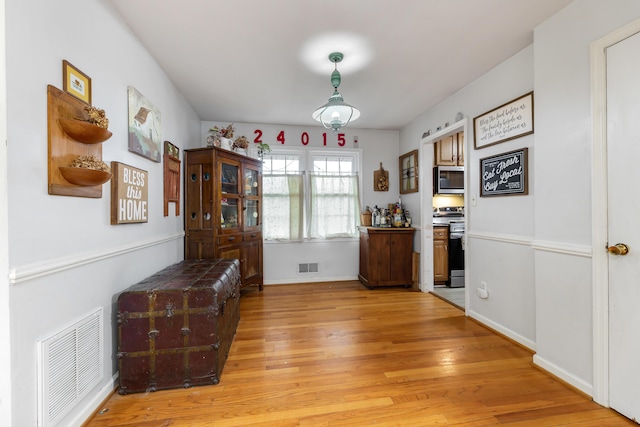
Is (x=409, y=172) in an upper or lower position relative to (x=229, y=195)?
upper

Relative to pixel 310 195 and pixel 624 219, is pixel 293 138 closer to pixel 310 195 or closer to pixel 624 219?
pixel 310 195

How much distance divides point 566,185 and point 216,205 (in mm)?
3143

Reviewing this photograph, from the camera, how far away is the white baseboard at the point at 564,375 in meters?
1.70

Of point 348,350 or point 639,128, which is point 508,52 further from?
point 348,350

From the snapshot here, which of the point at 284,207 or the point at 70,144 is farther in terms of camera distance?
the point at 284,207

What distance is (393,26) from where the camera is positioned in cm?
199

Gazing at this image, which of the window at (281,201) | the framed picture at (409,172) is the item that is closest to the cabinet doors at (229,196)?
the window at (281,201)

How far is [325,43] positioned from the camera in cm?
218

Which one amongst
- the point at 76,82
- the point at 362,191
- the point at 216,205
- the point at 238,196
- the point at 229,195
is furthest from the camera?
the point at 362,191

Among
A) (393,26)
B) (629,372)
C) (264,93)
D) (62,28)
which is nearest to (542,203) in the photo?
(629,372)

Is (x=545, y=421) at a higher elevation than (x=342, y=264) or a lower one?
lower

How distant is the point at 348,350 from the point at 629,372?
1.68m

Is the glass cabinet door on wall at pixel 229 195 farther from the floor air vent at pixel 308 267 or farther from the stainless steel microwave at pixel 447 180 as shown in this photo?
the stainless steel microwave at pixel 447 180

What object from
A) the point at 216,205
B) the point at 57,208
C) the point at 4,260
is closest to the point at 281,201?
the point at 216,205
